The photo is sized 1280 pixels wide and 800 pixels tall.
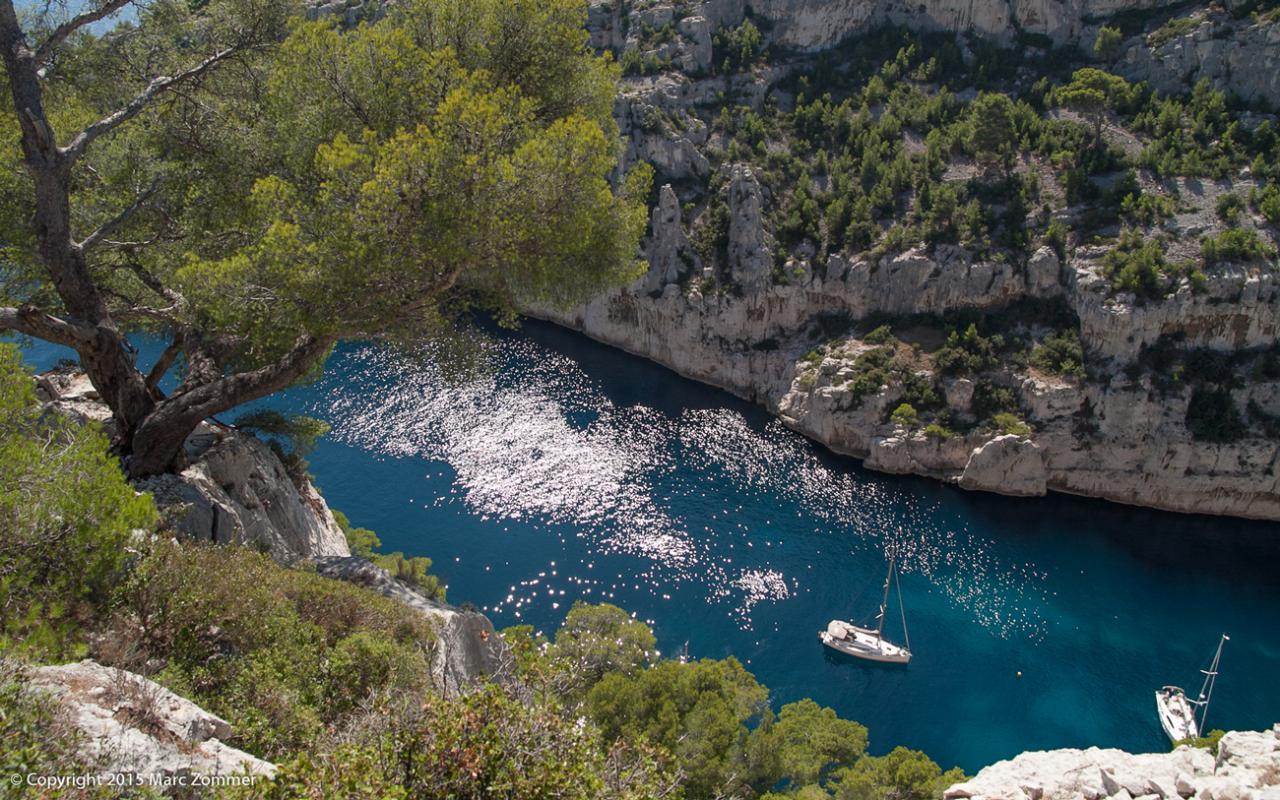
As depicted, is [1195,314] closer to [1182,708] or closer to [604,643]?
[1182,708]

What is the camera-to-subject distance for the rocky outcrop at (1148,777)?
10.2m

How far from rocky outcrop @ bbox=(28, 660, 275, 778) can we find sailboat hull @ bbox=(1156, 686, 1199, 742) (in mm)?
27450

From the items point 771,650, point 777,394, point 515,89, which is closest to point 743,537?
point 771,650

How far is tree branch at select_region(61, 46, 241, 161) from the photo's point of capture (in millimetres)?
9898

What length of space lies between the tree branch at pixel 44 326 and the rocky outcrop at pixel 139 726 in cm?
571

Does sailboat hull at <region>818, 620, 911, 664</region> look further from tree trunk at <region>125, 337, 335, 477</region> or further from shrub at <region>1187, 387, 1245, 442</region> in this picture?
tree trunk at <region>125, 337, 335, 477</region>

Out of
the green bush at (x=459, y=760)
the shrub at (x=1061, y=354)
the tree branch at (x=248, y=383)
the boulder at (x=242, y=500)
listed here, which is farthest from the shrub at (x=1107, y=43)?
the green bush at (x=459, y=760)

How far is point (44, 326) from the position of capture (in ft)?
32.3

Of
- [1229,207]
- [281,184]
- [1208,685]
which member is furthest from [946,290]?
[281,184]

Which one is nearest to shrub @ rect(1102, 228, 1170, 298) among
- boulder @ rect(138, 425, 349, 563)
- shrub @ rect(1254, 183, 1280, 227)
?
shrub @ rect(1254, 183, 1280, 227)

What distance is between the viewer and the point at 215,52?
39.8 feet

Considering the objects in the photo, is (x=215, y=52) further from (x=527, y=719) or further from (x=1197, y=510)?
(x=1197, y=510)

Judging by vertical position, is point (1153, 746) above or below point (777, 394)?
below

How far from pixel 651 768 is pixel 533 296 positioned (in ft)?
26.0
